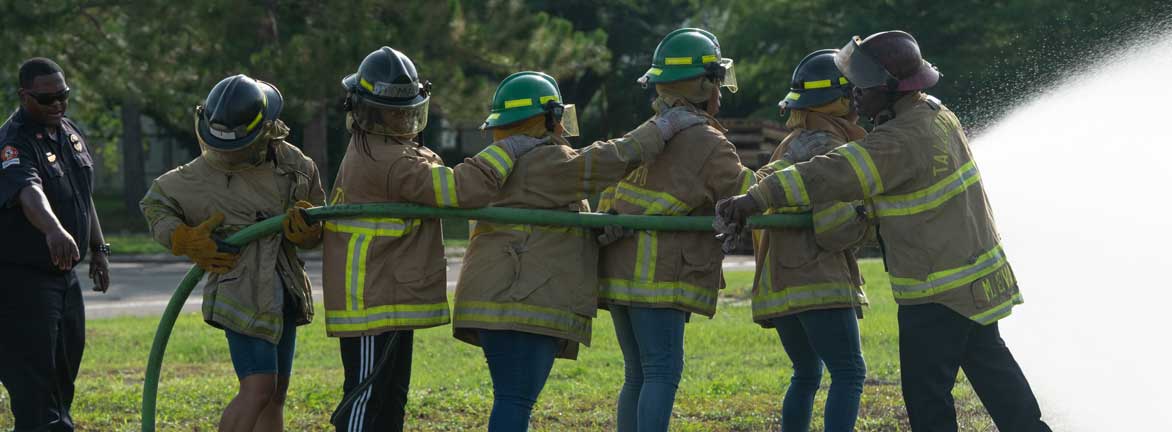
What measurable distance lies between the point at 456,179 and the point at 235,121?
0.93 meters

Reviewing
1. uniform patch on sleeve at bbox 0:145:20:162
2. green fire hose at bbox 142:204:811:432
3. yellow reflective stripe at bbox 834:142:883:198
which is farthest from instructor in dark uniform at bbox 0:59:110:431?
yellow reflective stripe at bbox 834:142:883:198

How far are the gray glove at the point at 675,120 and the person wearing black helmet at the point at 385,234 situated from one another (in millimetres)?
495

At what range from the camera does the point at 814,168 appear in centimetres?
523

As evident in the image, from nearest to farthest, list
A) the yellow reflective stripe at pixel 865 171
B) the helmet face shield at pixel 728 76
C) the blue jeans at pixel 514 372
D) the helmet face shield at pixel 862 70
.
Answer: the yellow reflective stripe at pixel 865 171 < the helmet face shield at pixel 862 70 < the blue jeans at pixel 514 372 < the helmet face shield at pixel 728 76

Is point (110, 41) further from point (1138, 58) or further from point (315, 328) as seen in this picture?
point (1138, 58)

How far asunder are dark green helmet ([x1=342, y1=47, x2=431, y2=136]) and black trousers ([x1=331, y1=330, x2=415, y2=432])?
0.79 m

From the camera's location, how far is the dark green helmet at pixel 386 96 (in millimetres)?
5441

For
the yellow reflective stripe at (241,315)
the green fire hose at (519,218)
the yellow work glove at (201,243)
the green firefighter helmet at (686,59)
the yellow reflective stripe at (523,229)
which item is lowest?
the yellow reflective stripe at (241,315)

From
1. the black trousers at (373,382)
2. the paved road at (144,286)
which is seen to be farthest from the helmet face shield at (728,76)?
the paved road at (144,286)

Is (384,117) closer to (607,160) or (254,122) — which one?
(254,122)

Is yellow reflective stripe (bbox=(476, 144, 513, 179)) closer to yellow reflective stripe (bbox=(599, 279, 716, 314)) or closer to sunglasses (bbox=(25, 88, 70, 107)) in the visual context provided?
yellow reflective stripe (bbox=(599, 279, 716, 314))

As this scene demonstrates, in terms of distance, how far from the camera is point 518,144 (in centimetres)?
546

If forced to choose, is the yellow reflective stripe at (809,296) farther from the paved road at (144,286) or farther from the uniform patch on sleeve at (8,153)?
the paved road at (144,286)

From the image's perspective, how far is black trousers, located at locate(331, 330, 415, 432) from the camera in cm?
545
